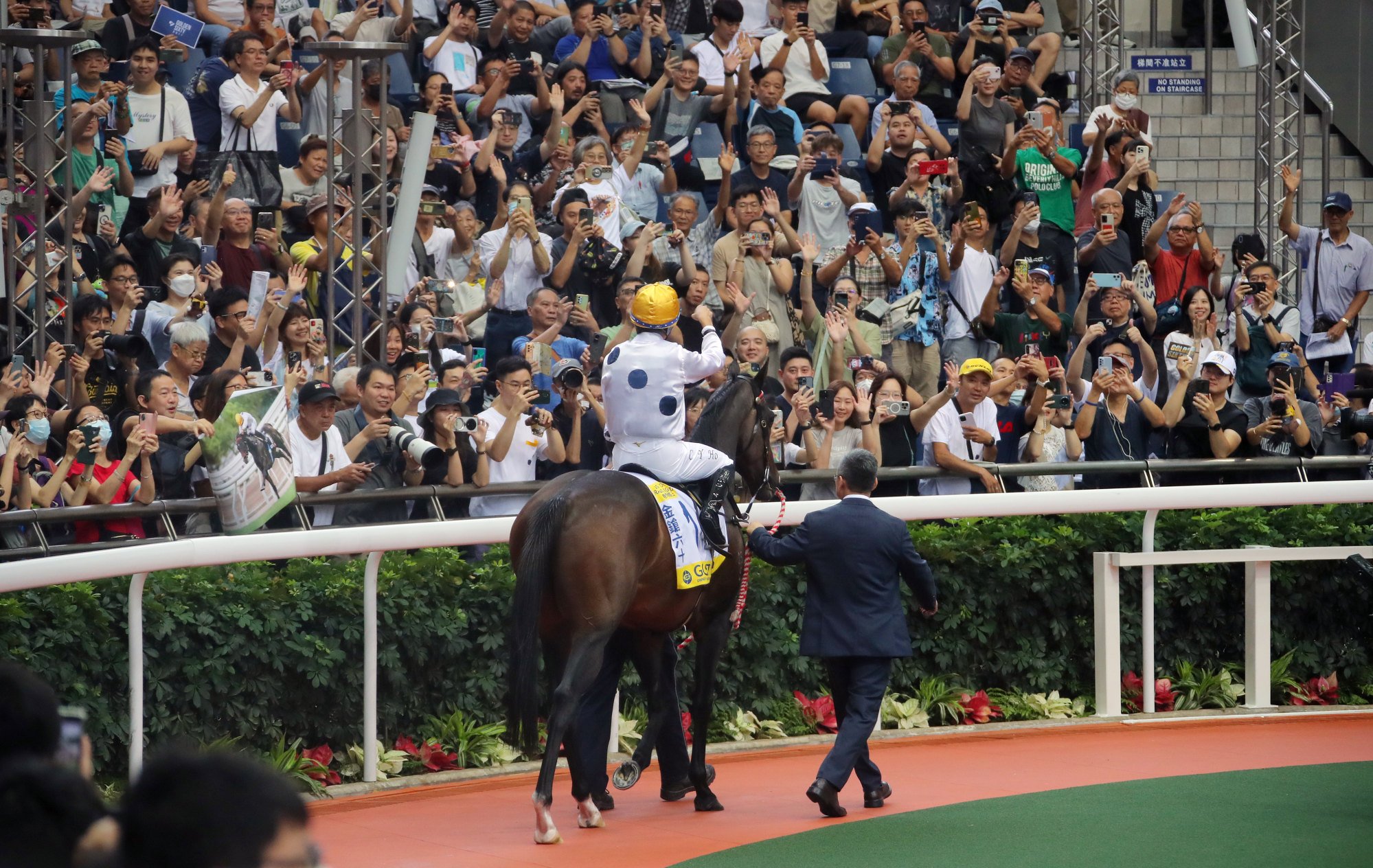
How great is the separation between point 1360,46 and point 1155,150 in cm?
298

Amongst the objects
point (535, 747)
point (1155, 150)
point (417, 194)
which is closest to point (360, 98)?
point (417, 194)

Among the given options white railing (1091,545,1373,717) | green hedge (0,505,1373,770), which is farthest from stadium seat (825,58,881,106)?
white railing (1091,545,1373,717)

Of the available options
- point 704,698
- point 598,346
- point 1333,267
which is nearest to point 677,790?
point 704,698

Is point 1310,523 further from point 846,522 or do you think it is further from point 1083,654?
point 846,522

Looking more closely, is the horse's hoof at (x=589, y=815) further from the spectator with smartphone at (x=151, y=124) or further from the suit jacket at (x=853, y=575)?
the spectator with smartphone at (x=151, y=124)

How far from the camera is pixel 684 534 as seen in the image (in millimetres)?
7297

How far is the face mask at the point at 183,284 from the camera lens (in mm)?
10062

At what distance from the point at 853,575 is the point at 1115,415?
4.20m

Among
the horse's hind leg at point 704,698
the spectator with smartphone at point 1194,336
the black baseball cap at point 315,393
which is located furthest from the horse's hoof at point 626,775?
the spectator with smartphone at point 1194,336

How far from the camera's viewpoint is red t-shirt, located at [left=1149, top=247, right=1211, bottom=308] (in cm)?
1343

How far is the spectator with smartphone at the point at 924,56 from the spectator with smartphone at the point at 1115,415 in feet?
14.9

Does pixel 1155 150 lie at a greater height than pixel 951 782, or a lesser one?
greater

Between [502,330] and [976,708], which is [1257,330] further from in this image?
[502,330]

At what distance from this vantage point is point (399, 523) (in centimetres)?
792
